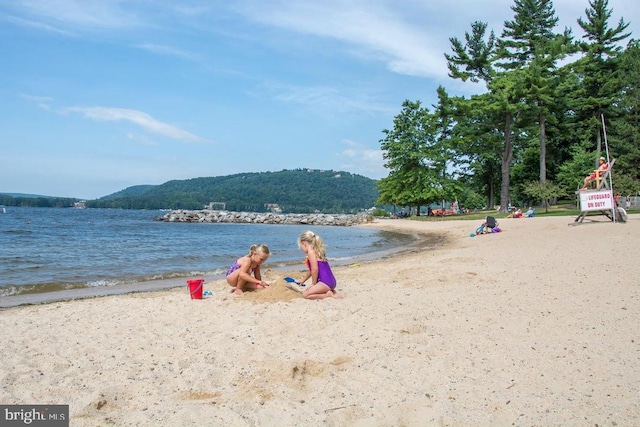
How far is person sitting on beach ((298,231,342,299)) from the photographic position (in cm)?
698

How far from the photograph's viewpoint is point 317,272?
7.20 meters

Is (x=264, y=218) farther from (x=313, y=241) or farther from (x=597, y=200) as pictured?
(x=313, y=241)

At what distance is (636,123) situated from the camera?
116 feet

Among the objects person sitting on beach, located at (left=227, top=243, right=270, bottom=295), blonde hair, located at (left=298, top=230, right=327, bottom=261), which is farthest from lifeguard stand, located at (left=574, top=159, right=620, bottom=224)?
person sitting on beach, located at (left=227, top=243, right=270, bottom=295)

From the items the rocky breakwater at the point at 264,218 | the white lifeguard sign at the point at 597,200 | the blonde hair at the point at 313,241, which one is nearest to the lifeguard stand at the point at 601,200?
the white lifeguard sign at the point at 597,200

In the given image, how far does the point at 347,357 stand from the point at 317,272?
2.88 metres

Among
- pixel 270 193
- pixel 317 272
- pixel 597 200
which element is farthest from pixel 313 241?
pixel 270 193

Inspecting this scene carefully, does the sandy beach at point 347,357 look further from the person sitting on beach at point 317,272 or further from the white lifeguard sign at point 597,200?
the white lifeguard sign at point 597,200

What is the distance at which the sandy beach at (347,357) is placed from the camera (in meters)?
3.34

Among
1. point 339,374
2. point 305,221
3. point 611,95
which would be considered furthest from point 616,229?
point 305,221

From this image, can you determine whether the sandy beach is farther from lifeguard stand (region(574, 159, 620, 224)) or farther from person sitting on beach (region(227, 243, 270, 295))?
lifeguard stand (region(574, 159, 620, 224))

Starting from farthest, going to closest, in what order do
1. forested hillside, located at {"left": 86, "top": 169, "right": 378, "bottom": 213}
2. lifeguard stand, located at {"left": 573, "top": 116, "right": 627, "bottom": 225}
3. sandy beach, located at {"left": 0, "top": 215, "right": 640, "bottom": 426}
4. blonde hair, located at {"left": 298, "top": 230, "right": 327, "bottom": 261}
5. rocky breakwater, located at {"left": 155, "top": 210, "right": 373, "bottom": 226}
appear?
forested hillside, located at {"left": 86, "top": 169, "right": 378, "bottom": 213}
rocky breakwater, located at {"left": 155, "top": 210, "right": 373, "bottom": 226}
lifeguard stand, located at {"left": 573, "top": 116, "right": 627, "bottom": 225}
blonde hair, located at {"left": 298, "top": 230, "right": 327, "bottom": 261}
sandy beach, located at {"left": 0, "top": 215, "right": 640, "bottom": 426}

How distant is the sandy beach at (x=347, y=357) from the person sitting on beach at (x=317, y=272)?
0.91 feet

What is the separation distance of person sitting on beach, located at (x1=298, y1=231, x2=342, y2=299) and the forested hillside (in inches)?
3829
